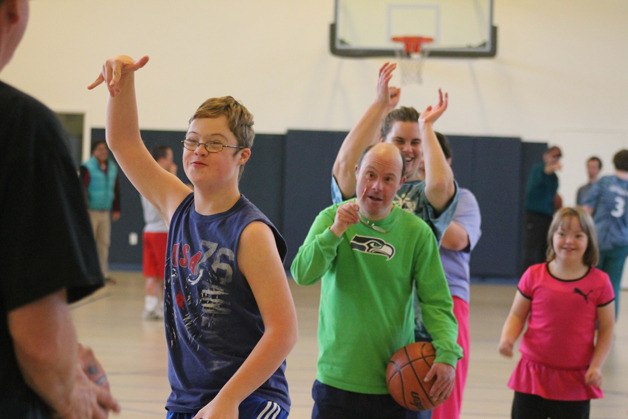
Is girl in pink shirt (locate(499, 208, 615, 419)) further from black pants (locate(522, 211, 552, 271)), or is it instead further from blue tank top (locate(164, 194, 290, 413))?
black pants (locate(522, 211, 552, 271))

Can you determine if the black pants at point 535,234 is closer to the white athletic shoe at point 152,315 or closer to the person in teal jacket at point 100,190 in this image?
the white athletic shoe at point 152,315

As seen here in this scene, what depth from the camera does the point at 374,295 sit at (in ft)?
10.3

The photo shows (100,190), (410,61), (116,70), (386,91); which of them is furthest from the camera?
(410,61)

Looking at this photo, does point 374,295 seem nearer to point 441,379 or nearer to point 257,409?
point 441,379

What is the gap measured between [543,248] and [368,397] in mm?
8894

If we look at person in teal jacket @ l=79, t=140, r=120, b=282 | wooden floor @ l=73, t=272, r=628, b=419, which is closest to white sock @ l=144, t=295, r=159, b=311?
wooden floor @ l=73, t=272, r=628, b=419

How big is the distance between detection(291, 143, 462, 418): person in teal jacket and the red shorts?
5.92 metres

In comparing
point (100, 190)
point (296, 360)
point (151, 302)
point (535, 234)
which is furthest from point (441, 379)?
point (535, 234)

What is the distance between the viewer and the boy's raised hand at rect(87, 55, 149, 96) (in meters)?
2.58

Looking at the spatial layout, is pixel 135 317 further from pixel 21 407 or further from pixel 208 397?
pixel 21 407

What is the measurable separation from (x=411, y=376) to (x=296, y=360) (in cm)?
451

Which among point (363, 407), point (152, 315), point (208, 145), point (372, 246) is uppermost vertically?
point (208, 145)

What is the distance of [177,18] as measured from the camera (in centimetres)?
1457

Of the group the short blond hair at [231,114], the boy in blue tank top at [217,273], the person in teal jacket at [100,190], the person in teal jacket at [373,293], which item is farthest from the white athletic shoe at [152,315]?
the short blond hair at [231,114]
